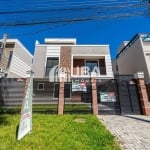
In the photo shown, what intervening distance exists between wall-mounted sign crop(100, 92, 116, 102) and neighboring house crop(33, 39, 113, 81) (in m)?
6.84

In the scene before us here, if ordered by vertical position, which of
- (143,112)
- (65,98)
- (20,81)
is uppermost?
(20,81)

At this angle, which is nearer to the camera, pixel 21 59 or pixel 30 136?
pixel 30 136

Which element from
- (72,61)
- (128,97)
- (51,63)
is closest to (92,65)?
(72,61)

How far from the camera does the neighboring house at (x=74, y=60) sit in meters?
17.5

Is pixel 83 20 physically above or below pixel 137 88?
above

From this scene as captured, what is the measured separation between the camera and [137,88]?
10.8m

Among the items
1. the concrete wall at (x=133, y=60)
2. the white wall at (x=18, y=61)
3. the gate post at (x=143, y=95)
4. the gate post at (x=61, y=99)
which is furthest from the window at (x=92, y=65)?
the gate post at (x=61, y=99)

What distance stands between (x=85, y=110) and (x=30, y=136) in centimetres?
508

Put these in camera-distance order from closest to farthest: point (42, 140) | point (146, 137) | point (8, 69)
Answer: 1. point (42, 140)
2. point (146, 137)
3. point (8, 69)

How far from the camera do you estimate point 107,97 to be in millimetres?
10438

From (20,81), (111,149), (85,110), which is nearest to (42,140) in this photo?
(111,149)

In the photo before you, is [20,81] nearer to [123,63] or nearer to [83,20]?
[83,20]

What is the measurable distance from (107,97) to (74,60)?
9321mm

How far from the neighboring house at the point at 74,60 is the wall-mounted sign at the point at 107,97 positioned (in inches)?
269
